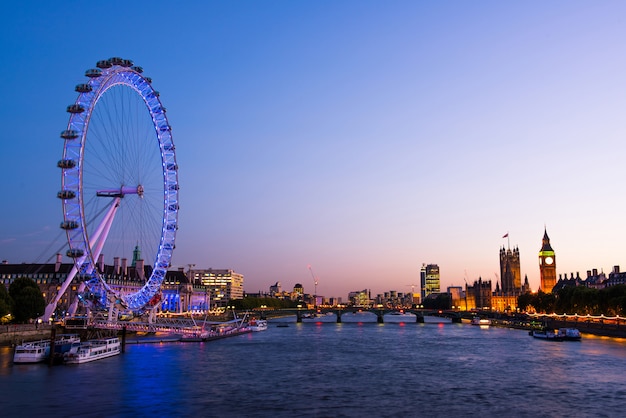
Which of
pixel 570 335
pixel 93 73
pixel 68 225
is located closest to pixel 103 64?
pixel 93 73

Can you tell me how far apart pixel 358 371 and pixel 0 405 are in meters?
33.0

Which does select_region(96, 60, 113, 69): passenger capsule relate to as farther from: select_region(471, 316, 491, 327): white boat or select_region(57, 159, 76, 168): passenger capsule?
select_region(471, 316, 491, 327): white boat

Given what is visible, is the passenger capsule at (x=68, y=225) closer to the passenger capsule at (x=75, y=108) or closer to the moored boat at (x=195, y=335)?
the passenger capsule at (x=75, y=108)

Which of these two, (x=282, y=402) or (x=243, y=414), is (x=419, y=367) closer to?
(x=282, y=402)

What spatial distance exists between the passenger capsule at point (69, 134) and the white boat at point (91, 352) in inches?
887

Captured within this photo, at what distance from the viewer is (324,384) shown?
53625 mm

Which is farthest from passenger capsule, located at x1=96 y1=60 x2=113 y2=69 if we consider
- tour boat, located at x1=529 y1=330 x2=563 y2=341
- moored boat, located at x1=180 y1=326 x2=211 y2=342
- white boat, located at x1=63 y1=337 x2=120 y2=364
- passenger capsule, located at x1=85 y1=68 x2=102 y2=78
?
tour boat, located at x1=529 y1=330 x2=563 y2=341

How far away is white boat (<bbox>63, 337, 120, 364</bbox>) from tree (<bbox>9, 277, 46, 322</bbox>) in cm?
1705

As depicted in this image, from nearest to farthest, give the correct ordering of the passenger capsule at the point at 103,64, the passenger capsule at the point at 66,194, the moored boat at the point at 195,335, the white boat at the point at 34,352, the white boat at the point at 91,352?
1. the white boat at the point at 34,352
2. the white boat at the point at 91,352
3. the passenger capsule at the point at 66,194
4. the passenger capsule at the point at 103,64
5. the moored boat at the point at 195,335

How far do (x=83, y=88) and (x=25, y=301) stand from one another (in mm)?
37152

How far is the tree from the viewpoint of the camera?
89.4 m

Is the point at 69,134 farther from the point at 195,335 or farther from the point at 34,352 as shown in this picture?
the point at 195,335

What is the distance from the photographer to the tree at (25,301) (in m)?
89.4

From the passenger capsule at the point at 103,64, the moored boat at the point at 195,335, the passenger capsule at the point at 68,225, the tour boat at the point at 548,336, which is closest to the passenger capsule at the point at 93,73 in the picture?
the passenger capsule at the point at 103,64
